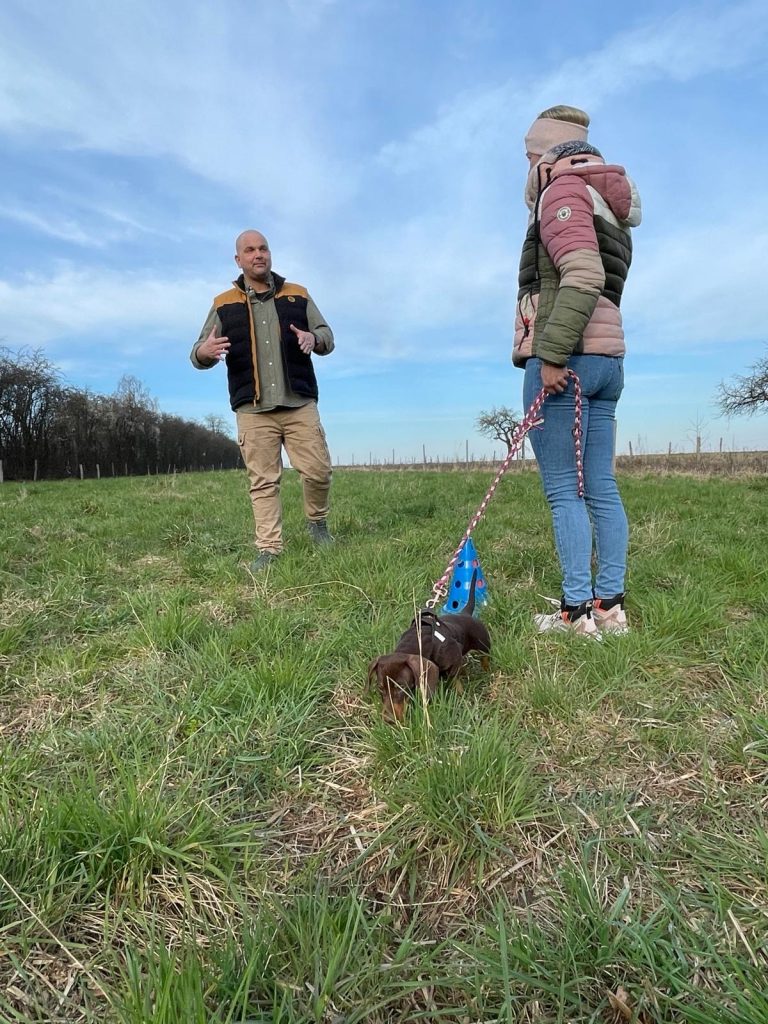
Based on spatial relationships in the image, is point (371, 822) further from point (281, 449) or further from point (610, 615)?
point (281, 449)

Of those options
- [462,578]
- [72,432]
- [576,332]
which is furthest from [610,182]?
[72,432]

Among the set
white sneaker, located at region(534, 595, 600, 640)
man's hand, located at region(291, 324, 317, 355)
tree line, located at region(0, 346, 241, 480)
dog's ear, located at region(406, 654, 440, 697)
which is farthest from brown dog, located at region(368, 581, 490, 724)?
tree line, located at region(0, 346, 241, 480)

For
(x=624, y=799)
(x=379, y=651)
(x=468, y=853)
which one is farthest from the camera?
(x=379, y=651)

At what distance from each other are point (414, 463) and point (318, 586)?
185 ft

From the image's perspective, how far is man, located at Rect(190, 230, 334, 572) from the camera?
4.41 meters

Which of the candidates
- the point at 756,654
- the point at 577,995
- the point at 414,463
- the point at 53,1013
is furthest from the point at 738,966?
the point at 414,463

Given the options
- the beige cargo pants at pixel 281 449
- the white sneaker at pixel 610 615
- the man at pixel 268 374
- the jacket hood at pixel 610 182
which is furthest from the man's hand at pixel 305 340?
the white sneaker at pixel 610 615

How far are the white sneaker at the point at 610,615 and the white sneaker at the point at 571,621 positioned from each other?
3.3 inches

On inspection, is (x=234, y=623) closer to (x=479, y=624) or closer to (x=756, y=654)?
(x=479, y=624)

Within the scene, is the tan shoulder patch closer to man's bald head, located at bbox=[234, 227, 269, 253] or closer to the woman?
man's bald head, located at bbox=[234, 227, 269, 253]

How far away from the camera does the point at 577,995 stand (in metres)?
1.05

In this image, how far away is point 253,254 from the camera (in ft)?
A: 14.2

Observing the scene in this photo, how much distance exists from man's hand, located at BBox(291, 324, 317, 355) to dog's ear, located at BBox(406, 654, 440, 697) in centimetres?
323

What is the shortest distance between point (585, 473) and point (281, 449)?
2.71m
